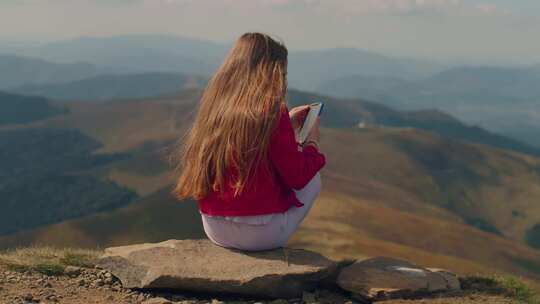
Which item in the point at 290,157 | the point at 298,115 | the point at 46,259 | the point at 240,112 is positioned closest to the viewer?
the point at 240,112

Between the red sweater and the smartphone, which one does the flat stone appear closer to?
the red sweater

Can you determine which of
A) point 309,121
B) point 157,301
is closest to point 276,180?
point 309,121

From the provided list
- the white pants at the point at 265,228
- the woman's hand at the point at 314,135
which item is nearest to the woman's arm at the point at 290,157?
the woman's hand at the point at 314,135

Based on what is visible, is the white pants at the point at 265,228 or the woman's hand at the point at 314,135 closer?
the woman's hand at the point at 314,135

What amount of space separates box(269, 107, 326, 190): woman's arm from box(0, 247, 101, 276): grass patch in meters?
4.45

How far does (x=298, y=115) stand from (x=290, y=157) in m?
1.17

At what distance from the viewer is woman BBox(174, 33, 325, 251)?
791cm

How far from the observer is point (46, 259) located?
10320 mm

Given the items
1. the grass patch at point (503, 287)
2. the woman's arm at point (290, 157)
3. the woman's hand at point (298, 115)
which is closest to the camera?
the woman's arm at point (290, 157)

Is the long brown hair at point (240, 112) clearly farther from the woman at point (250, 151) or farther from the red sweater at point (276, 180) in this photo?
the red sweater at point (276, 180)

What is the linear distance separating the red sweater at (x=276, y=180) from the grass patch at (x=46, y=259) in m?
3.08

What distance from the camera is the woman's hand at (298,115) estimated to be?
8.95 metres

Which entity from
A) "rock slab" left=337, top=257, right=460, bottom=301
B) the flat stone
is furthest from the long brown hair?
"rock slab" left=337, top=257, right=460, bottom=301

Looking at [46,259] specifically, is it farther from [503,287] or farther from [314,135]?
[503,287]
